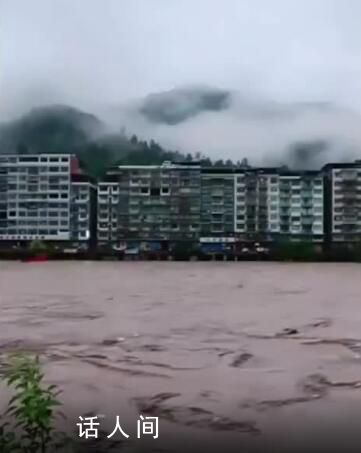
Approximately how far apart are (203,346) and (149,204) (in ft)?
1.38

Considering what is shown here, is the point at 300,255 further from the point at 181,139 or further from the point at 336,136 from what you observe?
the point at 181,139

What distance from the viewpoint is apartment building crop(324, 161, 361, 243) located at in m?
→ 1.78

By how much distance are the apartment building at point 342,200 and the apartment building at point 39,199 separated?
2.15 ft

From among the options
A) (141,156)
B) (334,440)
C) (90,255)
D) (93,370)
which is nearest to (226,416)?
(334,440)

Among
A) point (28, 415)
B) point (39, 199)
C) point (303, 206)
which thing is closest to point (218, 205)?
point (303, 206)

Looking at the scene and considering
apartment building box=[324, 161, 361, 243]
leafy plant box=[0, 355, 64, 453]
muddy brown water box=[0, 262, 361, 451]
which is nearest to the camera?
leafy plant box=[0, 355, 64, 453]

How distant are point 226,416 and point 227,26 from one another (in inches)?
39.3

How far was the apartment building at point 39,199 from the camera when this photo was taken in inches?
71.3

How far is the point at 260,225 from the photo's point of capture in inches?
71.4

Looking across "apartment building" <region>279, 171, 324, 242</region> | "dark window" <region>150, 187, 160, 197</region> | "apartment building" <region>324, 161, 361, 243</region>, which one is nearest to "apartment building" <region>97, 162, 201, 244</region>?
"dark window" <region>150, 187, 160, 197</region>

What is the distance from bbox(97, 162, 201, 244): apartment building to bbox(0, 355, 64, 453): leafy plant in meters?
0.48

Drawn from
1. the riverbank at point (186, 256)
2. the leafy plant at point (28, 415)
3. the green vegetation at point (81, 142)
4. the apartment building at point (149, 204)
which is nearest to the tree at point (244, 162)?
the green vegetation at point (81, 142)

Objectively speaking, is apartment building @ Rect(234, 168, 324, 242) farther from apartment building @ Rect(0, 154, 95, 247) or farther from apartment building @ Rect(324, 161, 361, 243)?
apartment building @ Rect(0, 154, 95, 247)

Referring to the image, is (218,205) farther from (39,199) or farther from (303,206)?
(39,199)
